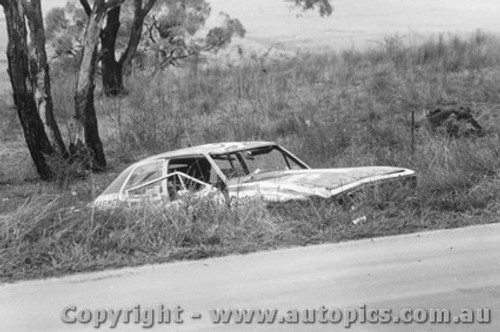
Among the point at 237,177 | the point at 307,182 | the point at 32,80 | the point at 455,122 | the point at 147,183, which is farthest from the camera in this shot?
the point at 455,122

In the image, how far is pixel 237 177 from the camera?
28.2ft

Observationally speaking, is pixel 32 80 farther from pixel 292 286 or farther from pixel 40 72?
pixel 292 286

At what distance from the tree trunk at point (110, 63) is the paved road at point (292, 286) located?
1733cm

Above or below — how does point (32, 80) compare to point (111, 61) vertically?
above

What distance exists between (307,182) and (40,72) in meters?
8.74

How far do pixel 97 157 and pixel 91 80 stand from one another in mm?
1803

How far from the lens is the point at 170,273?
5523mm

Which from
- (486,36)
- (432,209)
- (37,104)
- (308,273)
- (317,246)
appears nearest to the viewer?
(308,273)

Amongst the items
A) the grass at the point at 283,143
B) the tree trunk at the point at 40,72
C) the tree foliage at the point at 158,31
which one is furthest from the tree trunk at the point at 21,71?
the tree foliage at the point at 158,31

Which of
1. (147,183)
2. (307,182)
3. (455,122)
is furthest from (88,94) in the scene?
(307,182)

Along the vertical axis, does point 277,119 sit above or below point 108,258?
below

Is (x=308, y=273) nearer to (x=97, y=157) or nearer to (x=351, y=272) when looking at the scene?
(x=351, y=272)

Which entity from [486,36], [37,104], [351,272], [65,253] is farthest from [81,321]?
[486,36]

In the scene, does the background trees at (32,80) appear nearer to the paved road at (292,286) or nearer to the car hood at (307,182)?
the car hood at (307,182)
